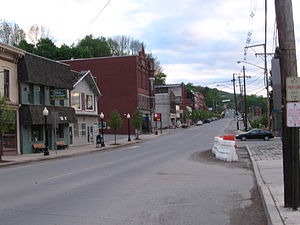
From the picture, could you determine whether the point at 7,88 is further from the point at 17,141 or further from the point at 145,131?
the point at 145,131

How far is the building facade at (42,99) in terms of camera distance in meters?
29.4

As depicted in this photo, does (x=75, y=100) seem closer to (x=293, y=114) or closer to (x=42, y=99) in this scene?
(x=42, y=99)

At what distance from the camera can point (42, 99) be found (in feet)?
107

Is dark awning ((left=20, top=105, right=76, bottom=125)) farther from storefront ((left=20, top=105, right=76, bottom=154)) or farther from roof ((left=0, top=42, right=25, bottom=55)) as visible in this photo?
roof ((left=0, top=42, right=25, bottom=55))

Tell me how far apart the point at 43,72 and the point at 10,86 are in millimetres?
4314

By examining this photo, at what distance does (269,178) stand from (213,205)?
151 inches

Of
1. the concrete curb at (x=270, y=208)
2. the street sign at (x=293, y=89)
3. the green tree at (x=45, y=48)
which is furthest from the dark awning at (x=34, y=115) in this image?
the green tree at (x=45, y=48)

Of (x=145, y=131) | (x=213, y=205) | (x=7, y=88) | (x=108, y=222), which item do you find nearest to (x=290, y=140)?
(x=213, y=205)

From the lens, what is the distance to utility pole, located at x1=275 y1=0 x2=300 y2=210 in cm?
738

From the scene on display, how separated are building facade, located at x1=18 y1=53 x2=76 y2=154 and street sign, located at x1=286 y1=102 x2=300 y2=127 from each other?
22.6 meters

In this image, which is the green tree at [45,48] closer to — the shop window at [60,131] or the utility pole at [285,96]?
the shop window at [60,131]

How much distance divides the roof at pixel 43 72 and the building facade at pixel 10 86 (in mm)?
593

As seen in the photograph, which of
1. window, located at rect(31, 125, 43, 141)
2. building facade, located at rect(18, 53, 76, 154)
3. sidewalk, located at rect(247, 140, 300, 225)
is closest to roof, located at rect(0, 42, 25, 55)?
building facade, located at rect(18, 53, 76, 154)

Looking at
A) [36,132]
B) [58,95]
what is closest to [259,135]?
[58,95]
